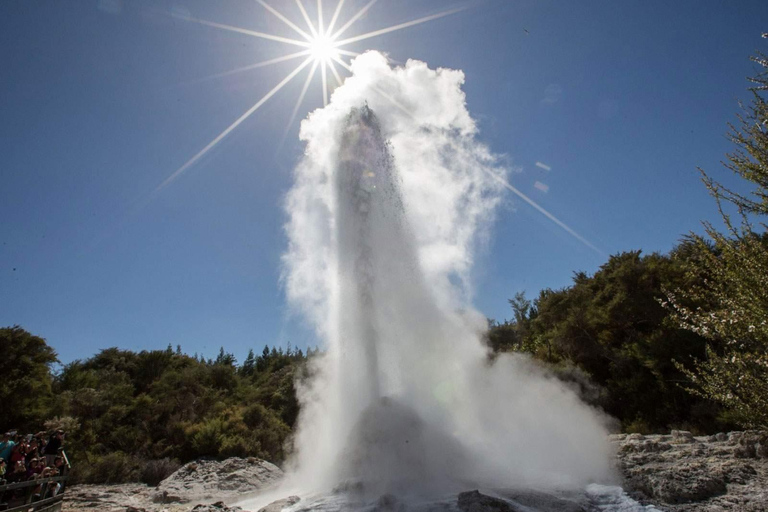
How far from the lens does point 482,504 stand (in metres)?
6.10

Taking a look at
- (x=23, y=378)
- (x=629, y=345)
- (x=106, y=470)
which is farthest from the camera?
(x=629, y=345)

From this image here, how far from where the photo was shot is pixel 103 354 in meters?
32.8


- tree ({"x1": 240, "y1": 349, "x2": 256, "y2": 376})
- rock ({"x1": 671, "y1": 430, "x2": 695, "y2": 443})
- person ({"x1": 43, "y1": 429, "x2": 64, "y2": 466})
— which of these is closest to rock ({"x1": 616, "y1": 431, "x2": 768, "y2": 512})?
rock ({"x1": 671, "y1": 430, "x2": 695, "y2": 443})

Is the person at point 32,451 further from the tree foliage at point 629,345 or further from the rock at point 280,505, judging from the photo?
the tree foliage at point 629,345

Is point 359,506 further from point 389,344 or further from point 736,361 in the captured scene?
point 736,361

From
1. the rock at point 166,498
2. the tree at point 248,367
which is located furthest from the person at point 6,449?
the tree at point 248,367

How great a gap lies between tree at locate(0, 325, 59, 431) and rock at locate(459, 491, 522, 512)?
1830 cm

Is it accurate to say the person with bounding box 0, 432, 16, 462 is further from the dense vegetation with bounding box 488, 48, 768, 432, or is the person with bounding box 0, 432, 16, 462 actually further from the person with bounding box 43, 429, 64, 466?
the dense vegetation with bounding box 488, 48, 768, 432

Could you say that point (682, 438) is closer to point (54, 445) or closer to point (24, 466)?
point (24, 466)

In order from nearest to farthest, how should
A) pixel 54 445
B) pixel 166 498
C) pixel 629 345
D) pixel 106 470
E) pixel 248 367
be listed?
1. pixel 54 445
2. pixel 166 498
3. pixel 106 470
4. pixel 629 345
5. pixel 248 367

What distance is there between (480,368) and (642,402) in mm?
7903

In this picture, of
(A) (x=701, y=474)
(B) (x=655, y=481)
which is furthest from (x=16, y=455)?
(A) (x=701, y=474)

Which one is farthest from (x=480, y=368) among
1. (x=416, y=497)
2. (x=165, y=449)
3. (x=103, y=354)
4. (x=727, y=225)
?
(x=103, y=354)

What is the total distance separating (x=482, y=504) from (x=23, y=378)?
19.0m
